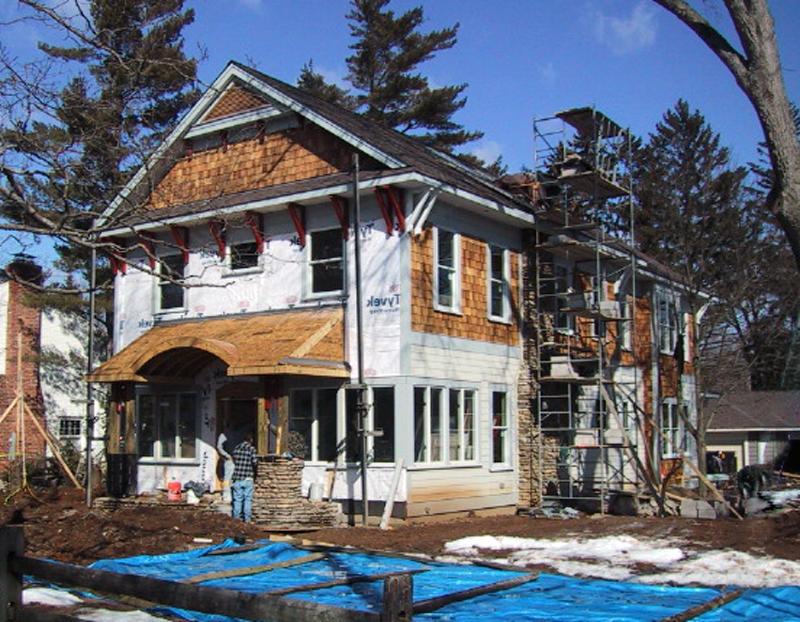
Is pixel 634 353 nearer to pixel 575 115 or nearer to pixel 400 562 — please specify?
pixel 575 115

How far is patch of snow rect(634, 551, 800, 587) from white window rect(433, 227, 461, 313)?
28.4 ft

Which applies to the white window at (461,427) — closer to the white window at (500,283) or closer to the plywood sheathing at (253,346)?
the white window at (500,283)

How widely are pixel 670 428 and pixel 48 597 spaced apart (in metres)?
23.6

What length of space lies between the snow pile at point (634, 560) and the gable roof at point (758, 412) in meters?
29.2

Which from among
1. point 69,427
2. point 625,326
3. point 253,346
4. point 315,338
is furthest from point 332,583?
point 69,427

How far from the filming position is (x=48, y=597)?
980 centimetres

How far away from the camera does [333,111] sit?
23562mm

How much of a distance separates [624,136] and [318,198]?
9.31 m

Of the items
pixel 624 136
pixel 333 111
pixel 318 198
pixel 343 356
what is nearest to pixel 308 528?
pixel 343 356

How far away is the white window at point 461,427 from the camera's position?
805 inches

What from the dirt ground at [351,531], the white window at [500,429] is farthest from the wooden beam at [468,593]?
the white window at [500,429]

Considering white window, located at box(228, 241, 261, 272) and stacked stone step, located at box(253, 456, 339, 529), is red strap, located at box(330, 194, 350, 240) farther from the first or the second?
stacked stone step, located at box(253, 456, 339, 529)

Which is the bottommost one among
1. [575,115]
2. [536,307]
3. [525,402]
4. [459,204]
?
[525,402]

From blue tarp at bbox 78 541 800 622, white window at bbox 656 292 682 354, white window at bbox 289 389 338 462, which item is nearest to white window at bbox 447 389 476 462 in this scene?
white window at bbox 289 389 338 462
